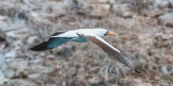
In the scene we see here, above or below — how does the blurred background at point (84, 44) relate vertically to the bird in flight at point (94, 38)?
below

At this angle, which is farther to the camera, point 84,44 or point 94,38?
point 84,44

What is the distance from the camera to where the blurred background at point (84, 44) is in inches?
134

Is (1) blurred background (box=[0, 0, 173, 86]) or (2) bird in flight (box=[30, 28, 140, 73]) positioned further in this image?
(1) blurred background (box=[0, 0, 173, 86])

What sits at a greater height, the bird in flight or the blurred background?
the bird in flight

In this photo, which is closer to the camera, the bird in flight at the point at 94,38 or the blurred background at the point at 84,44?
the bird in flight at the point at 94,38

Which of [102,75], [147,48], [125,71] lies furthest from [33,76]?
[147,48]

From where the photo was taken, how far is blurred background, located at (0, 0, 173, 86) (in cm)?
340

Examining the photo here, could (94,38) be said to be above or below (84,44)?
above

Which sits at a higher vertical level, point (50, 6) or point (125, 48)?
point (50, 6)

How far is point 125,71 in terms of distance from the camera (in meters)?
3.54

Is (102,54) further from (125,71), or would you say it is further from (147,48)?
(147,48)

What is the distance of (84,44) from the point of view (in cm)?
374

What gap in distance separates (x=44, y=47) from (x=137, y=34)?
1.73 m

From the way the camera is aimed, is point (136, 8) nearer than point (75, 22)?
No
